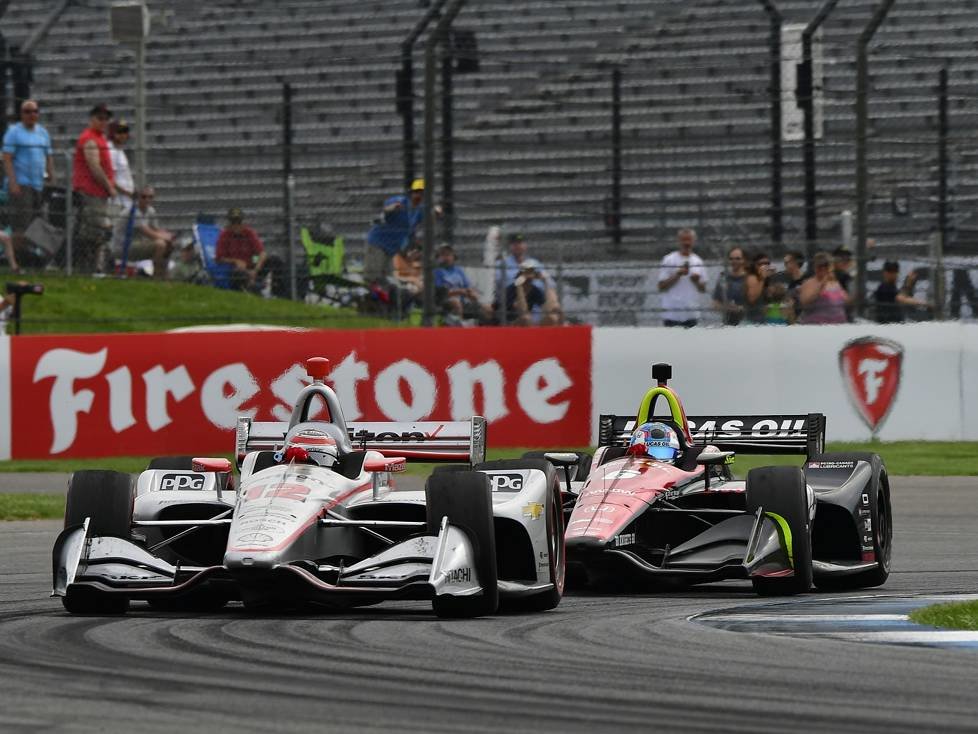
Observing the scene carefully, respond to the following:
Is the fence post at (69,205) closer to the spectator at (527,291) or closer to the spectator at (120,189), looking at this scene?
the spectator at (120,189)

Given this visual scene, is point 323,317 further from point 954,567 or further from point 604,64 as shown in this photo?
point 954,567

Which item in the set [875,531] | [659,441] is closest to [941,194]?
Result: [875,531]

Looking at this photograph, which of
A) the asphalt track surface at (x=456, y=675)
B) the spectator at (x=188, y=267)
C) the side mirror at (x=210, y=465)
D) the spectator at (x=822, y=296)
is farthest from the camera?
the spectator at (x=188, y=267)

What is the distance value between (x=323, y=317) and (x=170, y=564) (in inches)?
404

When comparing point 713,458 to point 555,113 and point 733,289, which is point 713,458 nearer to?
point 733,289

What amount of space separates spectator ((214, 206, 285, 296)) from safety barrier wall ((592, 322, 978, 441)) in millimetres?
3660

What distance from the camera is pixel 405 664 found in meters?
6.66

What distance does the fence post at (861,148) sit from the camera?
1788 cm

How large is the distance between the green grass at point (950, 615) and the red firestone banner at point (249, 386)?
961 cm

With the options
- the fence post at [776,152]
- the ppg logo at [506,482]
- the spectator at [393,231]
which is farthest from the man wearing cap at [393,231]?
the ppg logo at [506,482]

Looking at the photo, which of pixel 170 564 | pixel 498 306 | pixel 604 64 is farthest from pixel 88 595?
pixel 604 64

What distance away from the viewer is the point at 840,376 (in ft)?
58.1

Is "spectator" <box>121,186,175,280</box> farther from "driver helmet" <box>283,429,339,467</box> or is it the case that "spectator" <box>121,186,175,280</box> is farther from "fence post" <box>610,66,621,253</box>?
"driver helmet" <box>283,429,339,467</box>

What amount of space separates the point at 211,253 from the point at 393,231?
200cm
